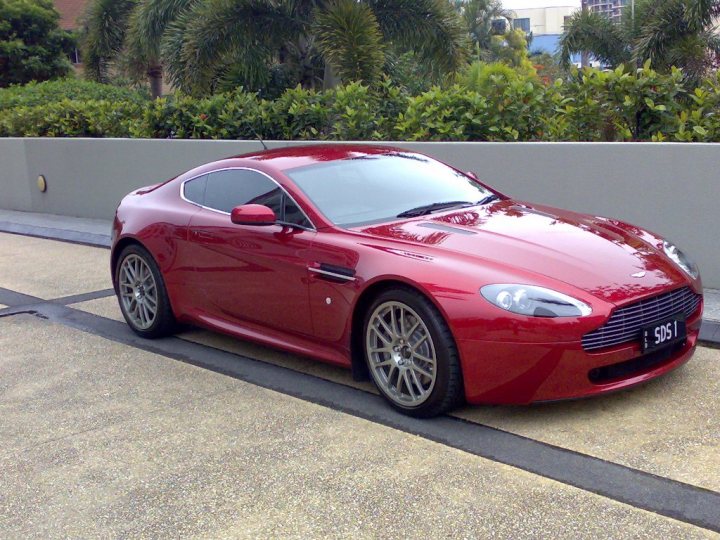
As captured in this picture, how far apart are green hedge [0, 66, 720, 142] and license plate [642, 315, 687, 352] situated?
3.30 metres

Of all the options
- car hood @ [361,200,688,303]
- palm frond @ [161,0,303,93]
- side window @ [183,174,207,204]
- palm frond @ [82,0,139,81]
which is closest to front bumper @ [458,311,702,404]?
car hood @ [361,200,688,303]

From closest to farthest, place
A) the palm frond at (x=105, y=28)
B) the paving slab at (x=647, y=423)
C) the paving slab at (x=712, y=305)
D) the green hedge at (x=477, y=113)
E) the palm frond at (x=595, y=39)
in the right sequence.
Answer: the paving slab at (x=647, y=423) < the paving slab at (x=712, y=305) < the green hedge at (x=477, y=113) < the palm frond at (x=105, y=28) < the palm frond at (x=595, y=39)

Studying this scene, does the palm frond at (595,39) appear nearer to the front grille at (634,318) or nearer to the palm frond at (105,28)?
the palm frond at (105,28)

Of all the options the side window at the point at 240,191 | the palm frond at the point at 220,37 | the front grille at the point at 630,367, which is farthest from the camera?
the palm frond at the point at 220,37

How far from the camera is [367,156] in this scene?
20.7 feet

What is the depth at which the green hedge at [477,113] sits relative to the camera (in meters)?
8.22

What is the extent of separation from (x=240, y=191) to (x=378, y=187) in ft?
3.22

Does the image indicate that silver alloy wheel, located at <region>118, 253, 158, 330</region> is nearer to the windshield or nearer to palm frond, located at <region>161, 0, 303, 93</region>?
the windshield

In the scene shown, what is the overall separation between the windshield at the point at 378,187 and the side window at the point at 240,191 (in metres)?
0.18

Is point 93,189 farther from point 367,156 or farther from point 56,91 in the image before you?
point 367,156

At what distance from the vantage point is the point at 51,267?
10422 millimetres

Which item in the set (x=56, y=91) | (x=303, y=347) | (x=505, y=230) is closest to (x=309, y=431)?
(x=303, y=347)

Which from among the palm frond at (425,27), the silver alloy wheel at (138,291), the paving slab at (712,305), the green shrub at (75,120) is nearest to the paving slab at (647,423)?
the paving slab at (712,305)

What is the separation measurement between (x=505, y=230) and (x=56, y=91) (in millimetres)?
17219
